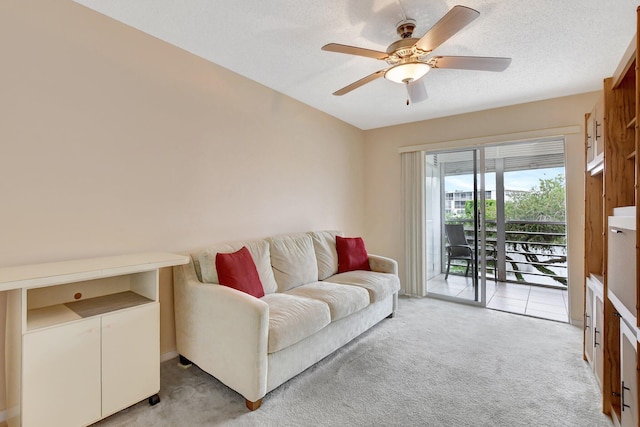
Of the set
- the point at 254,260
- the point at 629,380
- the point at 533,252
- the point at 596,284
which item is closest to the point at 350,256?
the point at 254,260

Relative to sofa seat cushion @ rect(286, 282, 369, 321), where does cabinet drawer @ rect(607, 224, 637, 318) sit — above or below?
above

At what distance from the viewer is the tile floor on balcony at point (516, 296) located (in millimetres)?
3742

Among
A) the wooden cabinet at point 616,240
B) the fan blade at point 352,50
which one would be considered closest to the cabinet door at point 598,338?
the wooden cabinet at point 616,240

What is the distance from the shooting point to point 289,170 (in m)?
3.54

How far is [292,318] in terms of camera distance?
6.84 feet

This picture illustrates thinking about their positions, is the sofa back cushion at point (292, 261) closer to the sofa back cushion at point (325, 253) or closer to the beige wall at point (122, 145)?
the sofa back cushion at point (325, 253)

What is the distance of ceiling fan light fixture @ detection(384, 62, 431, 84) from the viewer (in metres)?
1.95

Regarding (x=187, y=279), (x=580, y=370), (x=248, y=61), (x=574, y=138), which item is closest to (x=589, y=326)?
(x=580, y=370)

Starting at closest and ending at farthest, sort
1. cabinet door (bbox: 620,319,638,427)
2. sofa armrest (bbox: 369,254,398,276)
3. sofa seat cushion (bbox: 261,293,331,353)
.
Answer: cabinet door (bbox: 620,319,638,427) → sofa seat cushion (bbox: 261,293,331,353) → sofa armrest (bbox: 369,254,398,276)

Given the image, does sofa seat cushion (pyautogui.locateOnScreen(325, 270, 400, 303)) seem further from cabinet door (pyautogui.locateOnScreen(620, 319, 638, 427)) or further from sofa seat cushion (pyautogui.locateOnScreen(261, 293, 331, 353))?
cabinet door (pyautogui.locateOnScreen(620, 319, 638, 427))

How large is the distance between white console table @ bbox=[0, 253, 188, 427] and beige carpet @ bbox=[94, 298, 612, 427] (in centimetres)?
24

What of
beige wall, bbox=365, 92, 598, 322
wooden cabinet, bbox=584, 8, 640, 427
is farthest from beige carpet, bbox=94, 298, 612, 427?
beige wall, bbox=365, 92, 598, 322

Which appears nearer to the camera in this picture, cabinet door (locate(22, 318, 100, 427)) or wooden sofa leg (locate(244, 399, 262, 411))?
cabinet door (locate(22, 318, 100, 427))

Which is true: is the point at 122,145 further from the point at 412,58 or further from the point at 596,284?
the point at 596,284
